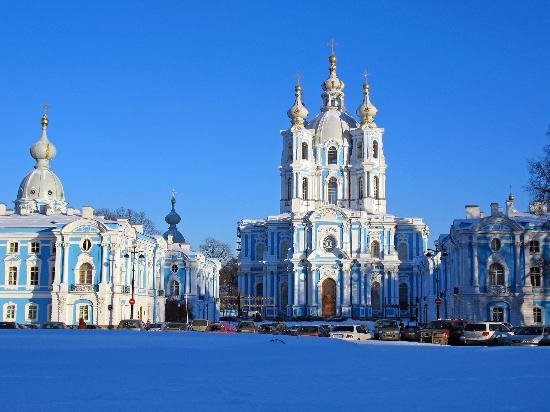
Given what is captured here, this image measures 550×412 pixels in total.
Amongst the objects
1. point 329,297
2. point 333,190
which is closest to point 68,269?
point 329,297

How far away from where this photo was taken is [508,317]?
58.1m

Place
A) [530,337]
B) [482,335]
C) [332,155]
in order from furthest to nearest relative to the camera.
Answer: [332,155] → [530,337] → [482,335]

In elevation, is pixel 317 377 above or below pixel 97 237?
below

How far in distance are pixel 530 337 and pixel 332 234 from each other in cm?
4905

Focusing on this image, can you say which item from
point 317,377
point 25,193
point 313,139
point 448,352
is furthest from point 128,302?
point 317,377

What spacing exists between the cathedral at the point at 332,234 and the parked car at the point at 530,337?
4392cm

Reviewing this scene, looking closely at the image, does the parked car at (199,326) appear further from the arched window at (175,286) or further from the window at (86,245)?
the arched window at (175,286)

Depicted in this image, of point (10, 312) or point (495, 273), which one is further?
point (10, 312)

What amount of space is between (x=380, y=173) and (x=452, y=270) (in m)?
30.2

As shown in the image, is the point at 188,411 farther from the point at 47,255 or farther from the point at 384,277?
the point at 384,277

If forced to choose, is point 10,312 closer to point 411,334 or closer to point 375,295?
point 411,334

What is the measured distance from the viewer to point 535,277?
58312mm

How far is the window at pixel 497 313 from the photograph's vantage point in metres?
57.9

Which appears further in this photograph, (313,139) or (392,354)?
(313,139)
